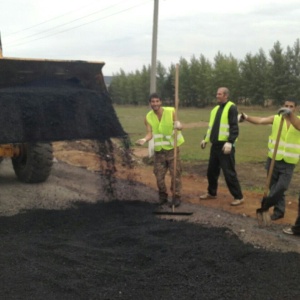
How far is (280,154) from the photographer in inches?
226

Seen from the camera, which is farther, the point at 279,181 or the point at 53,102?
the point at 53,102

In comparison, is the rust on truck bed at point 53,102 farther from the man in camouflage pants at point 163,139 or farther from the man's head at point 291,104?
the man's head at point 291,104

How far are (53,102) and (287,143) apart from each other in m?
3.17

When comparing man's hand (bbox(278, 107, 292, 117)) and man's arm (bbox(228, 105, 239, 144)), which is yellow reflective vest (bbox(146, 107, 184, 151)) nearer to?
man's arm (bbox(228, 105, 239, 144))

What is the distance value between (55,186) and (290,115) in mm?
4456

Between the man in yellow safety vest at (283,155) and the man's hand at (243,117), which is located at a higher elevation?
the man's hand at (243,117)

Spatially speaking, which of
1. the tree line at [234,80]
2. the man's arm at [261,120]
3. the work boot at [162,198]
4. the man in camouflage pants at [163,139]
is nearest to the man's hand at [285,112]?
the man's arm at [261,120]

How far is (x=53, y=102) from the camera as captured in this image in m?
6.14

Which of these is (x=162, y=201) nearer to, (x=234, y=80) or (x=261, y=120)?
(x=261, y=120)

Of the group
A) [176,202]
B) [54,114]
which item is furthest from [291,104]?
[54,114]

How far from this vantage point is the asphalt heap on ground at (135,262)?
12.0 feet

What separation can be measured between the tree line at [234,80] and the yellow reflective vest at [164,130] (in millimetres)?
26124

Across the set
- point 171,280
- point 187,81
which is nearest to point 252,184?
point 171,280

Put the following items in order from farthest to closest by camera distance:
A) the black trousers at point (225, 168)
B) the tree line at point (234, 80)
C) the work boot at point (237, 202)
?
the tree line at point (234, 80) < the work boot at point (237, 202) < the black trousers at point (225, 168)
